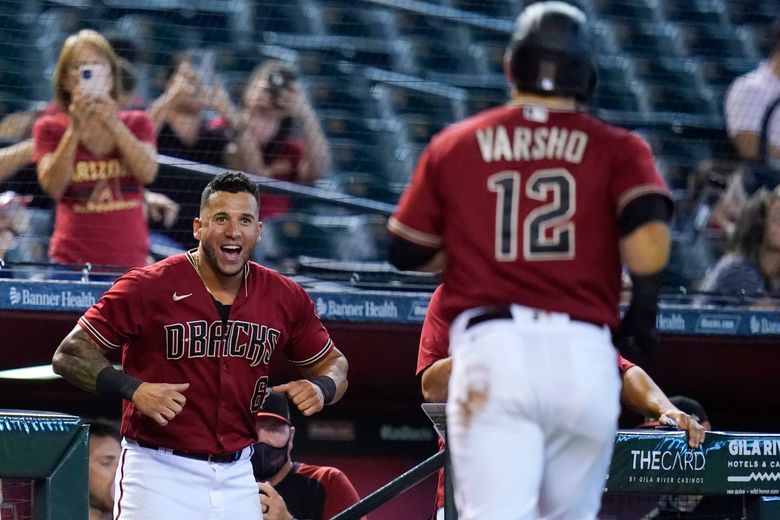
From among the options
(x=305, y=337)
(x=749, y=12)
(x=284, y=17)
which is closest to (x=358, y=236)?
(x=284, y=17)

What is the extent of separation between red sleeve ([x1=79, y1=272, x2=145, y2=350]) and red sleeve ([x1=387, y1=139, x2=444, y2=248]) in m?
1.15

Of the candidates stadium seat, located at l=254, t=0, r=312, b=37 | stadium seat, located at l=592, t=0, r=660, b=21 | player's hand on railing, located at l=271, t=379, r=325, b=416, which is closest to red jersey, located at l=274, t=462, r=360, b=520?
player's hand on railing, located at l=271, t=379, r=325, b=416

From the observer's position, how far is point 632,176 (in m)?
2.73

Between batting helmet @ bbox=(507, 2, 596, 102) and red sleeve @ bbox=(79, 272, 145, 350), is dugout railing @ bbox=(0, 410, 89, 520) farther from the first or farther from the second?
batting helmet @ bbox=(507, 2, 596, 102)

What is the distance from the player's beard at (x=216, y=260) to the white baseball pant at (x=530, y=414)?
1209mm

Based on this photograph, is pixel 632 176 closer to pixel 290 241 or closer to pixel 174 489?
pixel 174 489

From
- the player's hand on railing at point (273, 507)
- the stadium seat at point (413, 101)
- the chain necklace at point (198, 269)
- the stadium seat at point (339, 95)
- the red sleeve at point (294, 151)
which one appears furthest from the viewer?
the stadium seat at point (413, 101)

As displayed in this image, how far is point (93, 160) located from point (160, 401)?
2485mm

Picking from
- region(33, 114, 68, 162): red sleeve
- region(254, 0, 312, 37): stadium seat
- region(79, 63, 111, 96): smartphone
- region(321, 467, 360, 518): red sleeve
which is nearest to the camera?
region(321, 467, 360, 518): red sleeve

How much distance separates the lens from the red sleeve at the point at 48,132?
18.7ft

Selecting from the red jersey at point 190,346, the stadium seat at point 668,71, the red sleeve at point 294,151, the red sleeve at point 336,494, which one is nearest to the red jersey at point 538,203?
the red jersey at point 190,346

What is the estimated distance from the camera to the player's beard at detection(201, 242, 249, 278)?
3807 millimetres

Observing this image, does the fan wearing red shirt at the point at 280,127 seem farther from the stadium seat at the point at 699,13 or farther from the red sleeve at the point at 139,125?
the stadium seat at the point at 699,13

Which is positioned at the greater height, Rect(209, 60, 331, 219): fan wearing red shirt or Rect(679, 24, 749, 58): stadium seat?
Rect(679, 24, 749, 58): stadium seat
